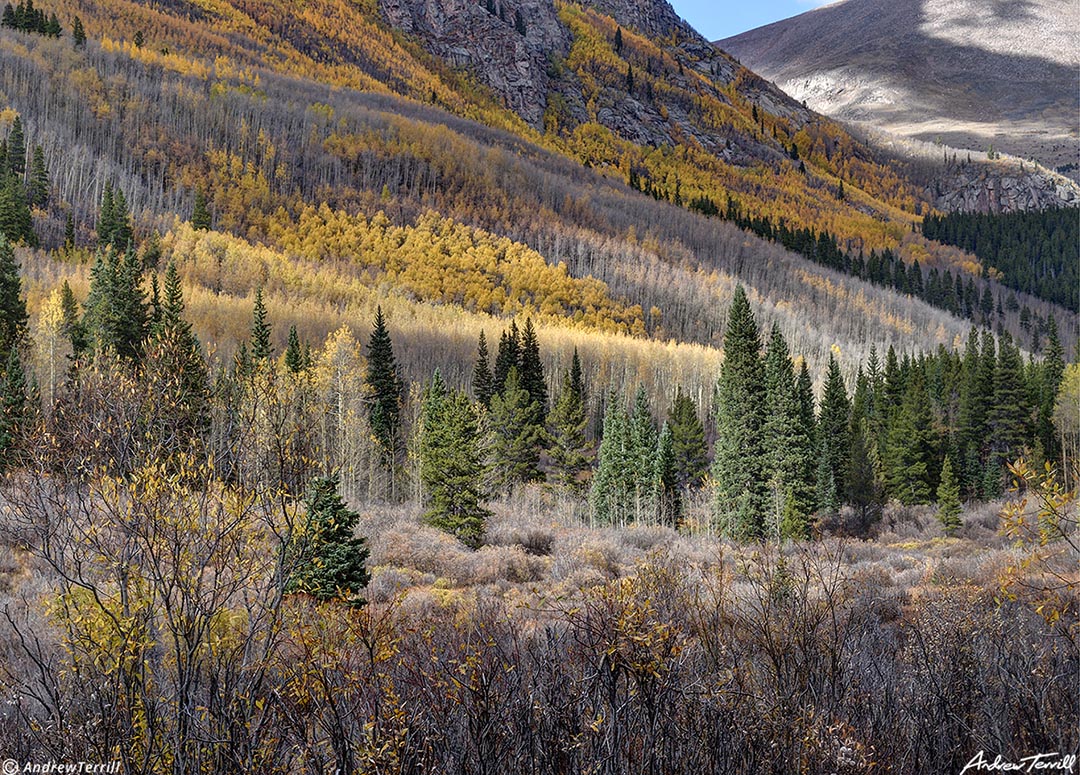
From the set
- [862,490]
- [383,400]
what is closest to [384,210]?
[383,400]

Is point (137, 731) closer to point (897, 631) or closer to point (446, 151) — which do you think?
point (897, 631)

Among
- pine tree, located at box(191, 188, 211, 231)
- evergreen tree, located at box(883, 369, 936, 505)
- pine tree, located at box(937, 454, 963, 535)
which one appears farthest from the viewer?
pine tree, located at box(191, 188, 211, 231)

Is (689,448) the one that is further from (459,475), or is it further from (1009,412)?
(459,475)

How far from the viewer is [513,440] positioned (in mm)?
61656

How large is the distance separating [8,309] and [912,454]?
6451cm

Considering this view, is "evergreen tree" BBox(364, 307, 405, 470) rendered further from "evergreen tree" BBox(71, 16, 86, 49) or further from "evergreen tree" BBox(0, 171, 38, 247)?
"evergreen tree" BBox(71, 16, 86, 49)

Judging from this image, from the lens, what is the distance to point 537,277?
456 feet

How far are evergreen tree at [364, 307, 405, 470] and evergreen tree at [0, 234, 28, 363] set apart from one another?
75.8ft

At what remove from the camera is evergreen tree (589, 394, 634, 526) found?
177 ft

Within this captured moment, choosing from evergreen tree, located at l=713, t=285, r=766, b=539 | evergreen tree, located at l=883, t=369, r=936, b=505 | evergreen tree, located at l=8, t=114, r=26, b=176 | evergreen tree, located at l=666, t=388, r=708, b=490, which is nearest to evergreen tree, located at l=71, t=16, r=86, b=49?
evergreen tree, located at l=8, t=114, r=26, b=176

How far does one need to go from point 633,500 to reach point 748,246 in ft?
477

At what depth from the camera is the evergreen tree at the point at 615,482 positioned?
53.9 meters

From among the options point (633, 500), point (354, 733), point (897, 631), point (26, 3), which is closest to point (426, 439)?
point (633, 500)

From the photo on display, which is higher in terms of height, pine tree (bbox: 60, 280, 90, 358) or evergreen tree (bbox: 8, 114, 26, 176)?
evergreen tree (bbox: 8, 114, 26, 176)
